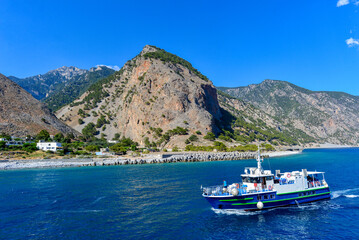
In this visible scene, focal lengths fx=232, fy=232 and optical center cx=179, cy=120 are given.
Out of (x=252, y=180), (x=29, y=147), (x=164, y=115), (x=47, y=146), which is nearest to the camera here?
(x=252, y=180)

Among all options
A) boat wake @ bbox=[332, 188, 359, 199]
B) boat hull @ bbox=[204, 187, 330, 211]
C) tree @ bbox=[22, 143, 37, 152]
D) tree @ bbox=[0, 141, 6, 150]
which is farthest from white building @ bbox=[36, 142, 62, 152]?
boat wake @ bbox=[332, 188, 359, 199]

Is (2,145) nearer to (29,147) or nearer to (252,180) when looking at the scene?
(29,147)

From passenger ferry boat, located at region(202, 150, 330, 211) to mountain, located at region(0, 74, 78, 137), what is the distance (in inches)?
5142

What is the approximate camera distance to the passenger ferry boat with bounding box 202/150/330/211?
30.0 m

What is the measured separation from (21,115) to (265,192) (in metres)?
148

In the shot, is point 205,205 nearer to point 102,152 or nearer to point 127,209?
point 127,209

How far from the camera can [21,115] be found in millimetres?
135625

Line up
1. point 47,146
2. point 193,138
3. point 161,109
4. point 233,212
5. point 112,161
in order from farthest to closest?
point 161,109 < point 193,138 < point 47,146 < point 112,161 < point 233,212

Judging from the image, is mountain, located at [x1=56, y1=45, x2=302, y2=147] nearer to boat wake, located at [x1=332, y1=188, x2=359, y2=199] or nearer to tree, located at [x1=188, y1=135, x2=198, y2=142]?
tree, located at [x1=188, y1=135, x2=198, y2=142]

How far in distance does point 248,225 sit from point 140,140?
131145 millimetres

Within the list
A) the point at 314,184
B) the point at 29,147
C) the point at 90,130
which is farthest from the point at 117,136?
the point at 314,184

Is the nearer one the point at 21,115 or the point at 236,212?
the point at 236,212

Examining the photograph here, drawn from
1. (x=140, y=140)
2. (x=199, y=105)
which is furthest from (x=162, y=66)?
(x=140, y=140)

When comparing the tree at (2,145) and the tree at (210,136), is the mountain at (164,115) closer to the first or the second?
the tree at (210,136)
